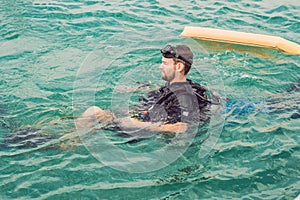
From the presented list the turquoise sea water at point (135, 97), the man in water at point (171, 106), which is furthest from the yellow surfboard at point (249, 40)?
the man in water at point (171, 106)

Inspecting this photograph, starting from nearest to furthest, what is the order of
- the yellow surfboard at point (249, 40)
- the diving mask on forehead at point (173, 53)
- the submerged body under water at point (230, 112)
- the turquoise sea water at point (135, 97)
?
1. the turquoise sea water at point (135, 97)
2. the submerged body under water at point (230, 112)
3. the diving mask on forehead at point (173, 53)
4. the yellow surfboard at point (249, 40)

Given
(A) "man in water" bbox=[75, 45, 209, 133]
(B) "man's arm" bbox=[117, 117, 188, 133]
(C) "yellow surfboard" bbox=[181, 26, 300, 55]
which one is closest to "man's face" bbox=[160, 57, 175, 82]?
(A) "man in water" bbox=[75, 45, 209, 133]

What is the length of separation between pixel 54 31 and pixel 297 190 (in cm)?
534

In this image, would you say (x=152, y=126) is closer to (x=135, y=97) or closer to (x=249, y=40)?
(x=135, y=97)

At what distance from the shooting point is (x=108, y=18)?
874cm

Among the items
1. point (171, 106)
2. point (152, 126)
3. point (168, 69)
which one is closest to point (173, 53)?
point (168, 69)

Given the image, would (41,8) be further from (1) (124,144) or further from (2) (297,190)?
(2) (297,190)

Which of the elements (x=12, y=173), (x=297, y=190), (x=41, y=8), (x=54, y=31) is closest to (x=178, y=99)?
(x=297, y=190)

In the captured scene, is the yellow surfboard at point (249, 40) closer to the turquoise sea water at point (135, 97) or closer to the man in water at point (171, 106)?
the turquoise sea water at point (135, 97)

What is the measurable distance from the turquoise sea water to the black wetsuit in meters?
0.24

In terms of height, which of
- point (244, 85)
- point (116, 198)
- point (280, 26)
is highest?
point (280, 26)

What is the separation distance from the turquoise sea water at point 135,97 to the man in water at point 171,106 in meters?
0.16

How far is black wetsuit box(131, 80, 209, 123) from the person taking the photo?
498cm

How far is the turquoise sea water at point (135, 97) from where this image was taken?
453 centimetres
